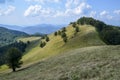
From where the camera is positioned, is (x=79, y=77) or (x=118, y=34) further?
(x=118, y=34)

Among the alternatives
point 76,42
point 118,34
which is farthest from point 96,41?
point 118,34

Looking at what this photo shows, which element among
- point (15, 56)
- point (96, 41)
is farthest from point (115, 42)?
point (15, 56)

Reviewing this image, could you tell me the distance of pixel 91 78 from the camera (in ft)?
110

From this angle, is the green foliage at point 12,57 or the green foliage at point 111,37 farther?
the green foliage at point 111,37

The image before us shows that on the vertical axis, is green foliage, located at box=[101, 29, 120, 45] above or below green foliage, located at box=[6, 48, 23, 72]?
above

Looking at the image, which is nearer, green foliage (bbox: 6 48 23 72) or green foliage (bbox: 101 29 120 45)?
green foliage (bbox: 6 48 23 72)

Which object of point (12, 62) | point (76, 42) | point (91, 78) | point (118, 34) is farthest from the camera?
point (118, 34)

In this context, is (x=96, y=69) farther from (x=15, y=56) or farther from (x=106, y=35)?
(x=106, y=35)

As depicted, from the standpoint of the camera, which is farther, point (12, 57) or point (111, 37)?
point (111, 37)

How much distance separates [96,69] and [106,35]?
80.5 meters

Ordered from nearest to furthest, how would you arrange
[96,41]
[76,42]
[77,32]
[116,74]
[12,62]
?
1. [116,74]
2. [12,62]
3. [96,41]
4. [76,42]
5. [77,32]

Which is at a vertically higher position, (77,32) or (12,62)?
(77,32)

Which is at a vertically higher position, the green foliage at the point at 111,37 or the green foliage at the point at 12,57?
the green foliage at the point at 111,37

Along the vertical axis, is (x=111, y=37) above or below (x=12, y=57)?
above
